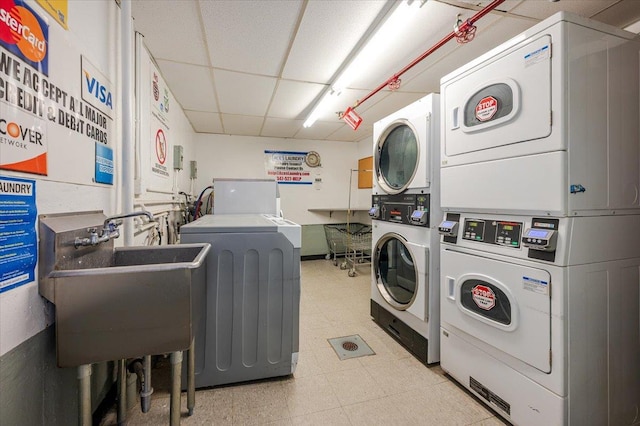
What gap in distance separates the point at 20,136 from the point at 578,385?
8.18 ft

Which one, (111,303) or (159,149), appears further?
(159,149)

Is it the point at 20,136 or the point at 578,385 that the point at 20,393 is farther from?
the point at 578,385

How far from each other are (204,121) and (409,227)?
358 centimetres

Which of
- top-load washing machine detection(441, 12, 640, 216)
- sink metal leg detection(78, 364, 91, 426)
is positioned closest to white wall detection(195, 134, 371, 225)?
top-load washing machine detection(441, 12, 640, 216)

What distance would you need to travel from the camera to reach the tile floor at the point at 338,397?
150 centimetres

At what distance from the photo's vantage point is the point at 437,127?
1.97 meters

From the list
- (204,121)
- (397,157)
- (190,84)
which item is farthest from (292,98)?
(204,121)

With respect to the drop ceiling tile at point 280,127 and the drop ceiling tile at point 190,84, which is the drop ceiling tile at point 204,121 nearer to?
the drop ceiling tile at point 190,84

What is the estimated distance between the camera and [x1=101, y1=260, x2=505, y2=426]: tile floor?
1497 mm

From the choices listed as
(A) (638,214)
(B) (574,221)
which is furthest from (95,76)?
(A) (638,214)

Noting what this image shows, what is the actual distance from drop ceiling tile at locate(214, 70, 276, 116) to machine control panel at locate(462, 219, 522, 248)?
226 cm

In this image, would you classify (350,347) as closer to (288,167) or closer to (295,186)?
(295,186)

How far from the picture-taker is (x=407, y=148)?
2.24 metres

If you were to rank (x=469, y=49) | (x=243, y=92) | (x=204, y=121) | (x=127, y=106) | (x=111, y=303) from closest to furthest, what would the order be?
(x=111, y=303), (x=127, y=106), (x=469, y=49), (x=243, y=92), (x=204, y=121)
